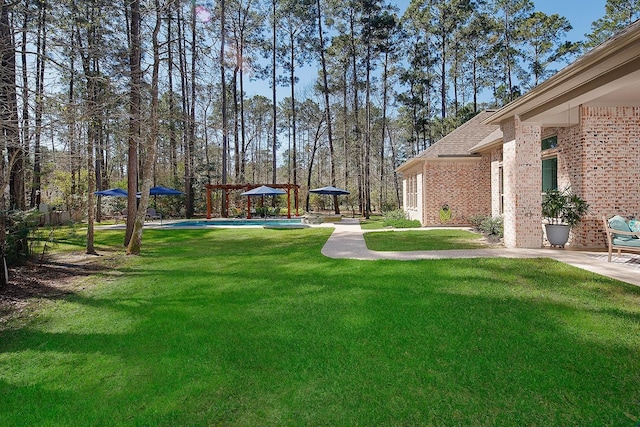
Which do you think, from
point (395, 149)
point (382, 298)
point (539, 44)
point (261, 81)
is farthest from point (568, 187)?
point (395, 149)

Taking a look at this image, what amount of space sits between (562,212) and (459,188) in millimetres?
6059

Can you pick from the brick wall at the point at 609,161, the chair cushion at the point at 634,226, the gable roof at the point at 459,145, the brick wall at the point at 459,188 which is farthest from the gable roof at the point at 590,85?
the brick wall at the point at 459,188

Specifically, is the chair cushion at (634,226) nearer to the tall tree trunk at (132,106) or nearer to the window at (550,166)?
the window at (550,166)

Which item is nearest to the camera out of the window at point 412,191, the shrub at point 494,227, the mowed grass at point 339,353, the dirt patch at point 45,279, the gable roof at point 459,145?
the mowed grass at point 339,353

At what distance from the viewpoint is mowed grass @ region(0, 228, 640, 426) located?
2.42 metres

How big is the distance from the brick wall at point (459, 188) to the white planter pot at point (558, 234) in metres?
6.01

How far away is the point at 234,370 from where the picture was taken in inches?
117

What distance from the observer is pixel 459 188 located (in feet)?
45.5

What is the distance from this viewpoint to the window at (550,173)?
29.1ft

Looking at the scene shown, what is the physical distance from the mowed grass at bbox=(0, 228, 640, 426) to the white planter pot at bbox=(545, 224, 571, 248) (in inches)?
88.5

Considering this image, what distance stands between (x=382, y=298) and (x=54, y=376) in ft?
11.6

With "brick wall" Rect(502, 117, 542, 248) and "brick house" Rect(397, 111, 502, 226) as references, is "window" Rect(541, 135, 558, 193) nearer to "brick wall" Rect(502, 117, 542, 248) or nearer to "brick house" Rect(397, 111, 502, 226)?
"brick wall" Rect(502, 117, 542, 248)

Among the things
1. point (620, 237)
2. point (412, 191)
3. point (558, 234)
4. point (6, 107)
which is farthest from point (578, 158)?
point (6, 107)

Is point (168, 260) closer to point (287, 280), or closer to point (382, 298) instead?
point (287, 280)
